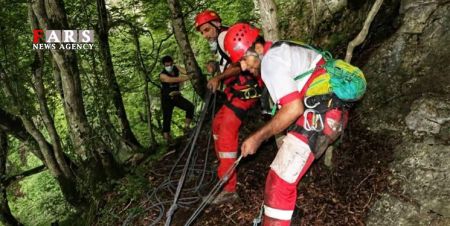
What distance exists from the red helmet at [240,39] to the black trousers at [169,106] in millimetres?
4193

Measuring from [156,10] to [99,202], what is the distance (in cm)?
402

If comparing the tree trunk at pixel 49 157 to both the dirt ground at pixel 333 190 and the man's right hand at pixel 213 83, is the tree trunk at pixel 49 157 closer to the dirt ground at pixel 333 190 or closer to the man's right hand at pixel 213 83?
the dirt ground at pixel 333 190

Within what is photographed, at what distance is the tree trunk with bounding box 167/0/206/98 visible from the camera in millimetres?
6253

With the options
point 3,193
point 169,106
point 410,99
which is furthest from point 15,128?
point 410,99

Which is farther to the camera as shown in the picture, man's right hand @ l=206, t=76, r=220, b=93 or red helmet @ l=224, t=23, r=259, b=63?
man's right hand @ l=206, t=76, r=220, b=93

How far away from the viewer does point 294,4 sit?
7.41m

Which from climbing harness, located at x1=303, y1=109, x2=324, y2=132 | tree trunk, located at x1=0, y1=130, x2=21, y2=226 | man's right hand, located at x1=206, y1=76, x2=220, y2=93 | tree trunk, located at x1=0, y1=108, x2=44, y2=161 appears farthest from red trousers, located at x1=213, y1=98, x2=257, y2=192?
tree trunk, located at x1=0, y1=130, x2=21, y2=226

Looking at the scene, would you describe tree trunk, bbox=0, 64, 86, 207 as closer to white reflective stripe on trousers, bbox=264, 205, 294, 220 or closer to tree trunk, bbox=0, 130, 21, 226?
tree trunk, bbox=0, 130, 21, 226

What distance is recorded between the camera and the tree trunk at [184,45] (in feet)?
20.5

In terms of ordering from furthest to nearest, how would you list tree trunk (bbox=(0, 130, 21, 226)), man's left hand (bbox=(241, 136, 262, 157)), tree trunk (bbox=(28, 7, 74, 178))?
tree trunk (bbox=(0, 130, 21, 226))
tree trunk (bbox=(28, 7, 74, 178))
man's left hand (bbox=(241, 136, 262, 157))

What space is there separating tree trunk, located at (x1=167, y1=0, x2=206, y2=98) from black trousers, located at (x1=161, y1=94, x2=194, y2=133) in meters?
0.86

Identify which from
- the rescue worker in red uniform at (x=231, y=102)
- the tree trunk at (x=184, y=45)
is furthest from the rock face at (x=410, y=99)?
A: the tree trunk at (x=184, y=45)

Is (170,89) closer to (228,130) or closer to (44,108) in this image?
(44,108)

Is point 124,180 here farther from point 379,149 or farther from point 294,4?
point 294,4
